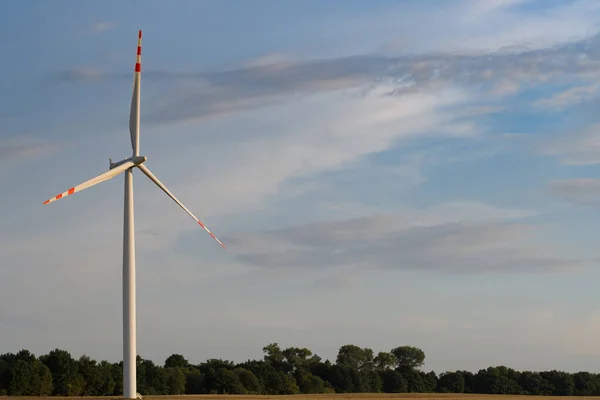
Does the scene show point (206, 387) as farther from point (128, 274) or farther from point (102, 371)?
point (128, 274)

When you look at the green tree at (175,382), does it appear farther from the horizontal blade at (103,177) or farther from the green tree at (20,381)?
the horizontal blade at (103,177)

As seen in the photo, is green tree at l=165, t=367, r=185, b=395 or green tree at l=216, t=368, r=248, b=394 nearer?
green tree at l=165, t=367, r=185, b=395

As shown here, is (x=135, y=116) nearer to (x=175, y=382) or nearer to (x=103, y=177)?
(x=103, y=177)

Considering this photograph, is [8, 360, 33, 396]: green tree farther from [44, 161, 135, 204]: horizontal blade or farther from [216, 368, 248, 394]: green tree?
[44, 161, 135, 204]: horizontal blade

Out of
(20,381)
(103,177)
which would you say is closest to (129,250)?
(103,177)

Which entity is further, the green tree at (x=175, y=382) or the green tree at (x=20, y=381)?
the green tree at (x=175, y=382)

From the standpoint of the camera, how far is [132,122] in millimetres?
99062

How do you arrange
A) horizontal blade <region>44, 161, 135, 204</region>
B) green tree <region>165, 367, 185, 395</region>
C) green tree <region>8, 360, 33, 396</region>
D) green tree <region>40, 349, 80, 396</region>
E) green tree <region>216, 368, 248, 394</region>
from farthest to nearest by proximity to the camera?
green tree <region>216, 368, 248, 394</region> < green tree <region>165, 367, 185, 395</region> < green tree <region>40, 349, 80, 396</region> < green tree <region>8, 360, 33, 396</region> < horizontal blade <region>44, 161, 135, 204</region>

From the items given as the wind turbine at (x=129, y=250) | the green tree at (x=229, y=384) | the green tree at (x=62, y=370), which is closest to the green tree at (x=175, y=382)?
the green tree at (x=229, y=384)

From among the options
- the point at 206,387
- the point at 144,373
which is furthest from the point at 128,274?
the point at 206,387

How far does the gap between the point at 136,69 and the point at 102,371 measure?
291 feet

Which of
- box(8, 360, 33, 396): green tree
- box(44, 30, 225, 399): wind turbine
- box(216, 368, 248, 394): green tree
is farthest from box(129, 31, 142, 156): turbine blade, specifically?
box(216, 368, 248, 394): green tree

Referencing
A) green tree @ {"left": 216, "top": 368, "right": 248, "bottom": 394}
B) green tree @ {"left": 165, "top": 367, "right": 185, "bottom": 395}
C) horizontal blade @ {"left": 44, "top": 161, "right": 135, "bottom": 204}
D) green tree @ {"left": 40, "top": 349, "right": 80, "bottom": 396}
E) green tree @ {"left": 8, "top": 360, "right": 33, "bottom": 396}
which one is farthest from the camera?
green tree @ {"left": 216, "top": 368, "right": 248, "bottom": 394}

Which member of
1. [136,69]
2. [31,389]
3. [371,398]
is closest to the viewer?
[136,69]
